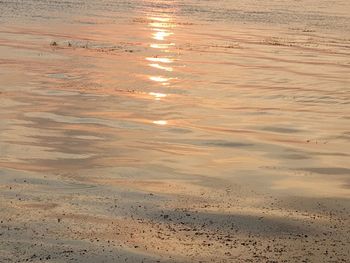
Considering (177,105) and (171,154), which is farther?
(177,105)

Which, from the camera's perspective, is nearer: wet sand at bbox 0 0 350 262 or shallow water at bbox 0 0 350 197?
wet sand at bbox 0 0 350 262

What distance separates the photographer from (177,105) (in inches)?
492

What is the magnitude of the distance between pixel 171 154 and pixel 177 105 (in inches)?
140

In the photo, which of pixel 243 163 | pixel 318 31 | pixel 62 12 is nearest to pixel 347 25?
pixel 318 31

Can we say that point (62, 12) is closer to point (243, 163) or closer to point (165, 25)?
point (165, 25)

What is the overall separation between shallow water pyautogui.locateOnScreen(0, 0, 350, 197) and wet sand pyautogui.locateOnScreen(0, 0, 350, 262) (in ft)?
0.12

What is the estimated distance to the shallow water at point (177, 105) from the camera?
27.7ft

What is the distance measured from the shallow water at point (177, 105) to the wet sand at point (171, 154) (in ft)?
0.12

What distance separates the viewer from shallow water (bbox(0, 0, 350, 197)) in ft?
27.7

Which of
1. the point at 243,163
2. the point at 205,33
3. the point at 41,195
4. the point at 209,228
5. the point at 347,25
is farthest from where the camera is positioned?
the point at 347,25

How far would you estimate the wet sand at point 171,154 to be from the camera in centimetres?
596

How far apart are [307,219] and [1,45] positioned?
14.9m

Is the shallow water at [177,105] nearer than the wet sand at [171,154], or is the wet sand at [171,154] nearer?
the wet sand at [171,154]

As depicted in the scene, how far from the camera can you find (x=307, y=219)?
6684 millimetres
